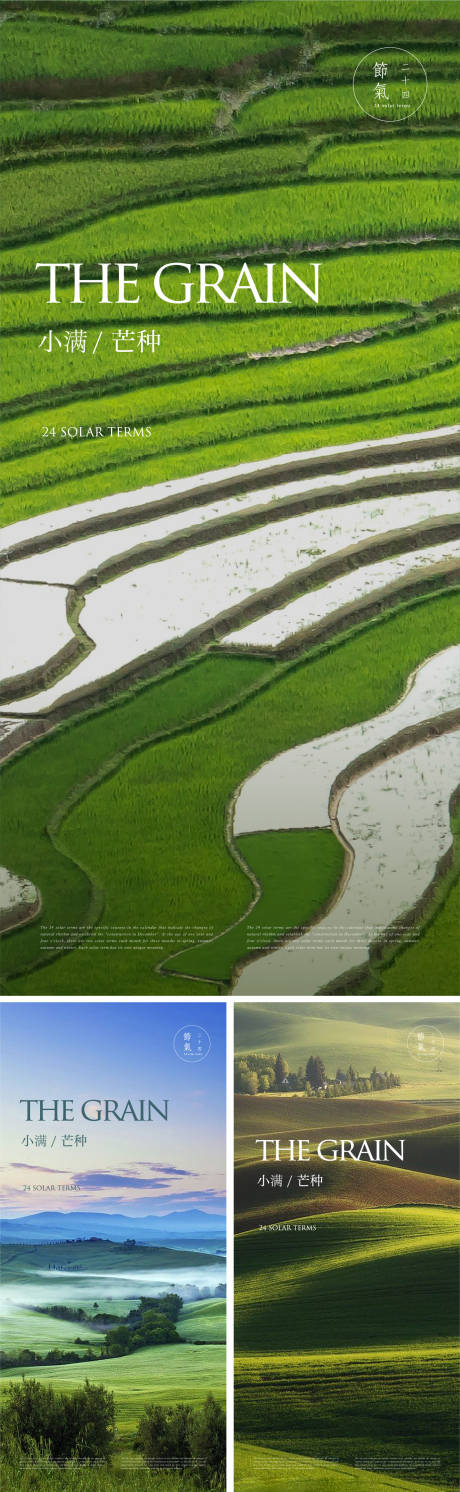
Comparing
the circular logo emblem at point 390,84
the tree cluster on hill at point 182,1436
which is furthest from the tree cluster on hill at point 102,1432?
the circular logo emblem at point 390,84

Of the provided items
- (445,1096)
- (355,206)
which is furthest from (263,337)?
(445,1096)

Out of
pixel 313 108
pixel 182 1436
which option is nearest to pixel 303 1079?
pixel 182 1436

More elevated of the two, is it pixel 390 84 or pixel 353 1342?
pixel 390 84

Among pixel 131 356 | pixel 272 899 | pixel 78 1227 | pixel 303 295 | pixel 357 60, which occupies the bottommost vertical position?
pixel 78 1227

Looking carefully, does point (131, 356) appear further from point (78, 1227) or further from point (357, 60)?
point (78, 1227)

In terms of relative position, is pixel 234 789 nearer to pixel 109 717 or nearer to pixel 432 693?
pixel 109 717

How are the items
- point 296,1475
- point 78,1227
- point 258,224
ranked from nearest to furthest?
point 296,1475, point 78,1227, point 258,224
